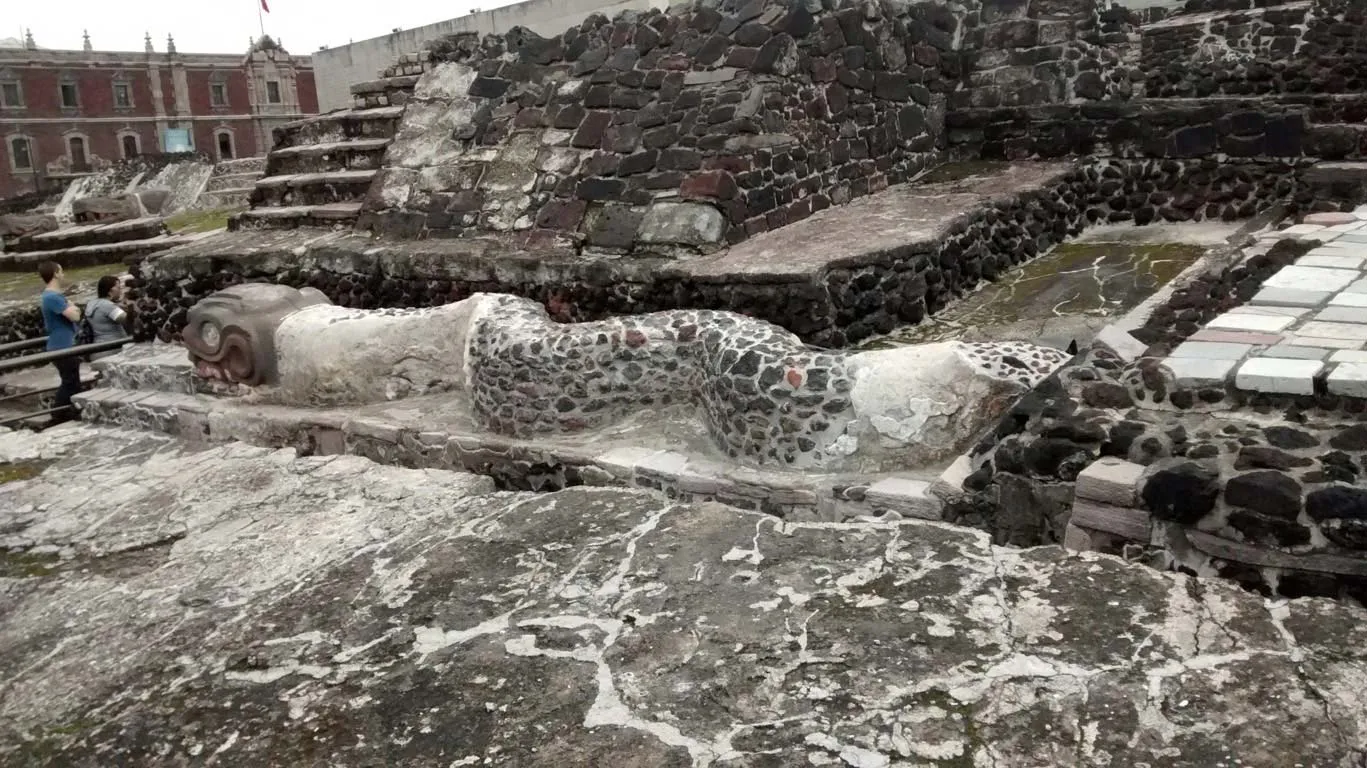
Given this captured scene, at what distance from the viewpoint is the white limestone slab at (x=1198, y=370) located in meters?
2.92

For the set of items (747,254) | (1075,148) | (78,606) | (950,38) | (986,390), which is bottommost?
(78,606)

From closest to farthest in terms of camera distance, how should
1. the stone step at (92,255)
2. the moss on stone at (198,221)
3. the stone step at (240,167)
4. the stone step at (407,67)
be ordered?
the stone step at (407,67)
the stone step at (92,255)
the moss on stone at (198,221)
the stone step at (240,167)

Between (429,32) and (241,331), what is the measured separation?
25.2 ft

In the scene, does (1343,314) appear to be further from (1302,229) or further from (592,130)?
(592,130)

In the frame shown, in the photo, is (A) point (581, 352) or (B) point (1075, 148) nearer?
(A) point (581, 352)

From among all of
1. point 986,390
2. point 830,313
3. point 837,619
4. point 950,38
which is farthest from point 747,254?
point 950,38

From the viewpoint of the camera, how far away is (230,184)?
20969 mm

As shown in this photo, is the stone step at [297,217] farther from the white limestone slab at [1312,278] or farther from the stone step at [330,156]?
the white limestone slab at [1312,278]

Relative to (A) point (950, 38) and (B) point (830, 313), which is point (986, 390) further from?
(A) point (950, 38)

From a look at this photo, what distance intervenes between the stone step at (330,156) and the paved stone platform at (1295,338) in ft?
18.9

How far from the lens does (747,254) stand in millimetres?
5109

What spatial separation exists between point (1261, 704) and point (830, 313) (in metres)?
2.82

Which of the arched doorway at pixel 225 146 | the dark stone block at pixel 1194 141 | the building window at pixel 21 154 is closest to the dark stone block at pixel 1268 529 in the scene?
the dark stone block at pixel 1194 141

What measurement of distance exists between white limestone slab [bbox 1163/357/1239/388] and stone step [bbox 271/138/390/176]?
5808mm
